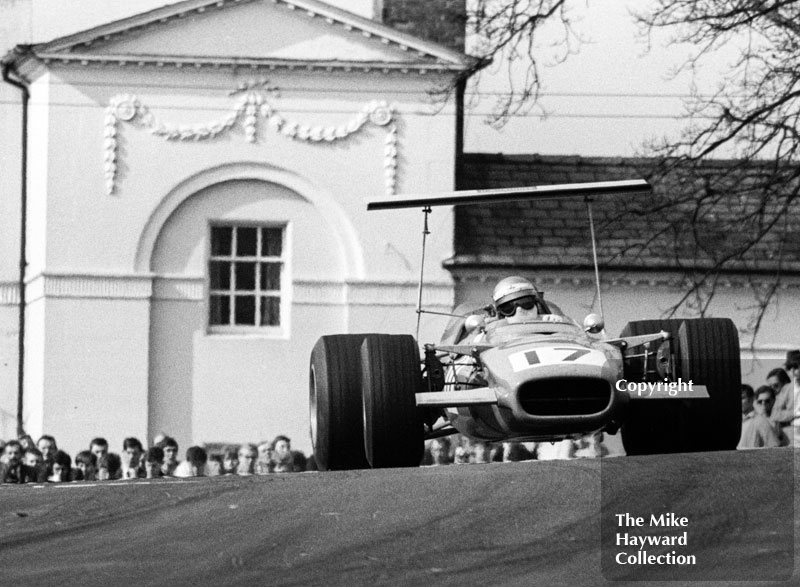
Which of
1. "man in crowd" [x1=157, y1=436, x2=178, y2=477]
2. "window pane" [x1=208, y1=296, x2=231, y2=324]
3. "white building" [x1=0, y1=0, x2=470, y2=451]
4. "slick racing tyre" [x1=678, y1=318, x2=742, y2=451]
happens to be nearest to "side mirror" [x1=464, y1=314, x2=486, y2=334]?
"slick racing tyre" [x1=678, y1=318, x2=742, y2=451]

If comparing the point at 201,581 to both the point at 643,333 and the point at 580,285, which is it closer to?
the point at 643,333

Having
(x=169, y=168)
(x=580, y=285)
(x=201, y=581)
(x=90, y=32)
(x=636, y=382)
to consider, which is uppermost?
(x=90, y=32)

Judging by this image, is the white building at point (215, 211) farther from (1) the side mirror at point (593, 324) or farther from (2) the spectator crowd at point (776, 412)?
(1) the side mirror at point (593, 324)

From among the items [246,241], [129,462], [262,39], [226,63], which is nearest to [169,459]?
[129,462]

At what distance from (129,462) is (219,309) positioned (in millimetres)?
9338

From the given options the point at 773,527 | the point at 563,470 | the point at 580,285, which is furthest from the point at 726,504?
the point at 580,285

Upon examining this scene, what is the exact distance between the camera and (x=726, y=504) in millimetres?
10250

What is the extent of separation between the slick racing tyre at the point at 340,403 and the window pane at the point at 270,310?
15.1 m

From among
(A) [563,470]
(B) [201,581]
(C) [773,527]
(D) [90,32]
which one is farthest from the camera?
(D) [90,32]

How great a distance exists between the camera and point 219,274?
27750 millimetres

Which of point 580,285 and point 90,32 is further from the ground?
point 90,32

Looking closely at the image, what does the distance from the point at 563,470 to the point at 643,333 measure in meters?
1.71

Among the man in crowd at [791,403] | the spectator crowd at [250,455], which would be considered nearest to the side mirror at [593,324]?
the man in crowd at [791,403]

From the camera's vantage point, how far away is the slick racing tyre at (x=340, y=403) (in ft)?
41.2
